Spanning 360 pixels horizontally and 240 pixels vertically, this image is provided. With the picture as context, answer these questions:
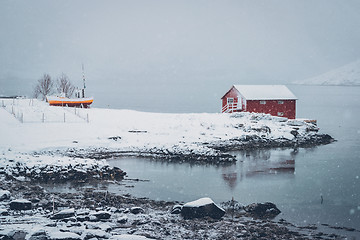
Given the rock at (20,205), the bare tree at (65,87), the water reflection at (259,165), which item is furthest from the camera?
the bare tree at (65,87)

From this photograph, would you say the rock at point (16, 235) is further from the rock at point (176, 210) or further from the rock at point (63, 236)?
the rock at point (176, 210)

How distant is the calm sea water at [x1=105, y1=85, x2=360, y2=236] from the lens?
16859mm

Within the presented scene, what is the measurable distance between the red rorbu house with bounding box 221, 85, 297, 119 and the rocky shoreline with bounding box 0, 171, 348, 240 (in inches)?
1379

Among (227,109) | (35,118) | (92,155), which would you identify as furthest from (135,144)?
(227,109)

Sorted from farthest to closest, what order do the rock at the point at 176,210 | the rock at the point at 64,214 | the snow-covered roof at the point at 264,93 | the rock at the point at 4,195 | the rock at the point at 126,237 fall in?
the snow-covered roof at the point at 264,93, the rock at the point at 4,195, the rock at the point at 176,210, the rock at the point at 64,214, the rock at the point at 126,237

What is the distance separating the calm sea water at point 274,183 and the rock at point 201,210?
291 centimetres

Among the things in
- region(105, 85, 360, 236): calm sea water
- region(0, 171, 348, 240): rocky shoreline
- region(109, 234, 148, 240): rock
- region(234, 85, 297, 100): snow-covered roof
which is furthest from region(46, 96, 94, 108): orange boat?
region(109, 234, 148, 240): rock

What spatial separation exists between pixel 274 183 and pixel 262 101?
30196 millimetres

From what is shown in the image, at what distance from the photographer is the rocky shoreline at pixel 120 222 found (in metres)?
11.9

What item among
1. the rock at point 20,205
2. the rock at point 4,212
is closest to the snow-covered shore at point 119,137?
the rock at point 20,205

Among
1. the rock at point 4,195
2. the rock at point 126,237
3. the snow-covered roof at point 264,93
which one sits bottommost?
the rock at point 126,237

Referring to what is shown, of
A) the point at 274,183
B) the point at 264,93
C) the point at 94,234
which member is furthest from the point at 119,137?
the point at 264,93

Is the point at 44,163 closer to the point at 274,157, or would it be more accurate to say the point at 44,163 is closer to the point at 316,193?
the point at 316,193

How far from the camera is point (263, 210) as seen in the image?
15547 millimetres
